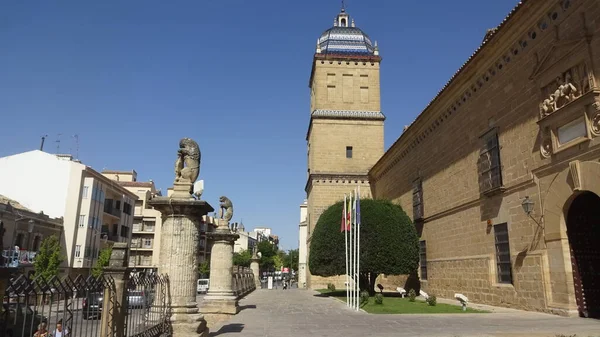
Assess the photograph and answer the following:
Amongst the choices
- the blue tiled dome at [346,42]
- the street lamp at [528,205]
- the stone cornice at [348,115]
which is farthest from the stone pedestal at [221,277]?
the blue tiled dome at [346,42]

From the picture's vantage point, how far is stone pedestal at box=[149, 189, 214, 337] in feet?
25.6

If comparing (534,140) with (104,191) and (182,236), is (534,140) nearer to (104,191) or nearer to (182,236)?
(182,236)

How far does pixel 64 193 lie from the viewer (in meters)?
32.6

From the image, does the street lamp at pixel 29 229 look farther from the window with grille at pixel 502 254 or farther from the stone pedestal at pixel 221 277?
the window with grille at pixel 502 254

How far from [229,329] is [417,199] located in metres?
15.1

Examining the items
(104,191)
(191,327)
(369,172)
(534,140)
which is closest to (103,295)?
(191,327)

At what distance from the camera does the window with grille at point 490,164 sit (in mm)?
14172

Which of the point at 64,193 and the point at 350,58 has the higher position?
the point at 350,58

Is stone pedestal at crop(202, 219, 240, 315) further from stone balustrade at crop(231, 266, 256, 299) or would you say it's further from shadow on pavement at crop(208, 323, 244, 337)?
shadow on pavement at crop(208, 323, 244, 337)

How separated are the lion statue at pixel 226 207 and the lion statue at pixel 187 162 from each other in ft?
25.1

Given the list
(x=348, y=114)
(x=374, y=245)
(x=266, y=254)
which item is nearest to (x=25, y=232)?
(x=374, y=245)

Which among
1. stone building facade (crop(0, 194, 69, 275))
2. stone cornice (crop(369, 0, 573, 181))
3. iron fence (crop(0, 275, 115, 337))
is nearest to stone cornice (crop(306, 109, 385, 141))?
stone cornice (crop(369, 0, 573, 181))

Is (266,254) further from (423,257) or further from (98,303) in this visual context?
(98,303)

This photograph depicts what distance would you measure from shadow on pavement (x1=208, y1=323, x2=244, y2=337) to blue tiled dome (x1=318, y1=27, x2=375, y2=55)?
101 feet
